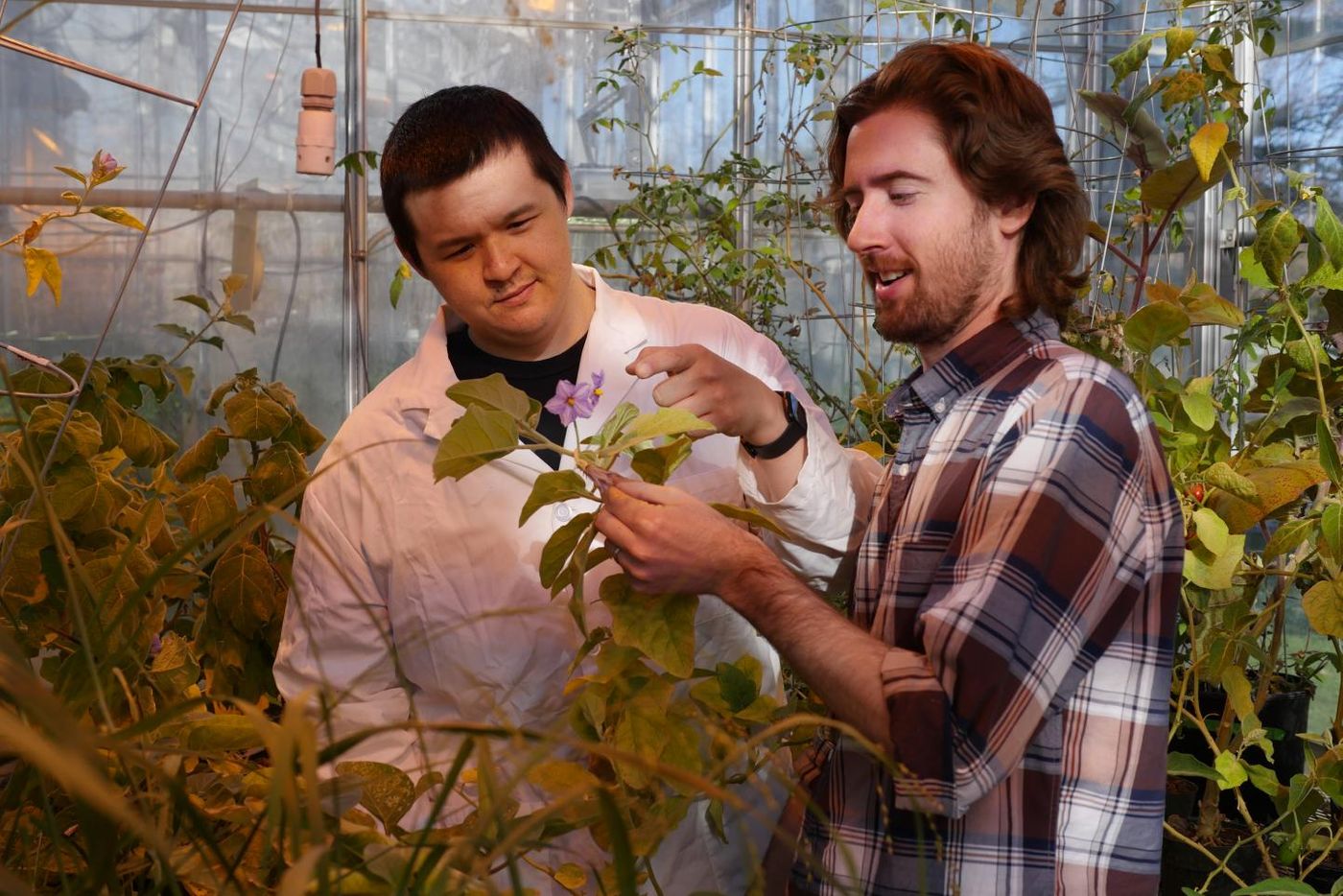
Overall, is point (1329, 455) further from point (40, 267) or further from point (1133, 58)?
point (40, 267)

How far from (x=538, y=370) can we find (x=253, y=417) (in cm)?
52

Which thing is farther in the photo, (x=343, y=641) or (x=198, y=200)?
(x=198, y=200)

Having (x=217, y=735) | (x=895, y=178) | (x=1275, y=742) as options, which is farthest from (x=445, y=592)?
(x=1275, y=742)

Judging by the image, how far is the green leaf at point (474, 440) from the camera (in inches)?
33.7

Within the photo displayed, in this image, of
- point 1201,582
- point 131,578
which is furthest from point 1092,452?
point 131,578

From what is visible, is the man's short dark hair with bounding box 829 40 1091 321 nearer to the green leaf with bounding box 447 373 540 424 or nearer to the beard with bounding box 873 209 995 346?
the beard with bounding box 873 209 995 346

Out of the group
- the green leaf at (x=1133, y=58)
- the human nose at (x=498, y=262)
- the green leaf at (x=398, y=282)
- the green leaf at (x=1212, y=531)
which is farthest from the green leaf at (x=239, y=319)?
the green leaf at (x=1212, y=531)

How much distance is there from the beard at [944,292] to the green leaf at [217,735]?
68cm

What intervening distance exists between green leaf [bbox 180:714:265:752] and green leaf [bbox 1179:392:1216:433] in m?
1.43

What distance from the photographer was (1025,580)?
880 millimetres

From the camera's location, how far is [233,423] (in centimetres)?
180

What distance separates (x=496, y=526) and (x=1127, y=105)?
1.07 meters

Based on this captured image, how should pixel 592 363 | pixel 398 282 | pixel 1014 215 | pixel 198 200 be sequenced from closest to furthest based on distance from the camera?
pixel 1014 215 < pixel 592 363 < pixel 398 282 < pixel 198 200

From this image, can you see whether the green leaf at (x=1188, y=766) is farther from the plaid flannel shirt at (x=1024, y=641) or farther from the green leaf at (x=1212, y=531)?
the plaid flannel shirt at (x=1024, y=641)
